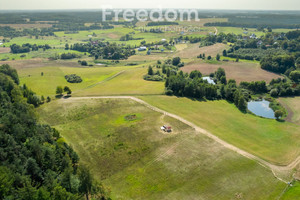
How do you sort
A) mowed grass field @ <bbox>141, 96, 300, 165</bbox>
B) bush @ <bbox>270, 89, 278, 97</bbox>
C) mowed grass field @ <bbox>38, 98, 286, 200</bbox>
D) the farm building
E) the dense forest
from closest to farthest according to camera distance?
the dense forest
mowed grass field @ <bbox>38, 98, 286, 200</bbox>
mowed grass field @ <bbox>141, 96, 300, 165</bbox>
the farm building
bush @ <bbox>270, 89, 278, 97</bbox>

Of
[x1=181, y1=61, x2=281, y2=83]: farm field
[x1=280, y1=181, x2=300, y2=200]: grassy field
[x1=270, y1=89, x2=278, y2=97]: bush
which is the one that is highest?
[x1=181, y1=61, x2=281, y2=83]: farm field

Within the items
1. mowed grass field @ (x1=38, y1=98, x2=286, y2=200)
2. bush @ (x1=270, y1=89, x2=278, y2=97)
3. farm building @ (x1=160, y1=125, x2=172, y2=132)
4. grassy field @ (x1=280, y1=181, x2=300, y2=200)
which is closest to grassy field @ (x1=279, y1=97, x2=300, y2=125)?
bush @ (x1=270, y1=89, x2=278, y2=97)

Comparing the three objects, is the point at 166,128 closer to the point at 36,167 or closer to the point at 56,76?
the point at 36,167

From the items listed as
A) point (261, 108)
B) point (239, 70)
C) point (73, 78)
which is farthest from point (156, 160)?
point (239, 70)

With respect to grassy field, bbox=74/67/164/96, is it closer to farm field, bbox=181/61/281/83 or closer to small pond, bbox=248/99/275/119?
farm field, bbox=181/61/281/83

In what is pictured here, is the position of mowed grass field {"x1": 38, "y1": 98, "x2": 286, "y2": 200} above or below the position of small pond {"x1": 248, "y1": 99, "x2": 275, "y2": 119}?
below

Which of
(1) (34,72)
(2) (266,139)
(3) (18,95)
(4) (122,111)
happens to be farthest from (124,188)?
(1) (34,72)
